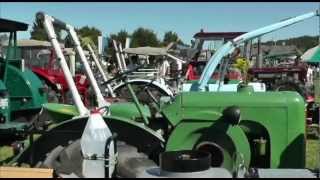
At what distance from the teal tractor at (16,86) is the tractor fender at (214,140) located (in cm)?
537

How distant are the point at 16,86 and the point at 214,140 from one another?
634cm

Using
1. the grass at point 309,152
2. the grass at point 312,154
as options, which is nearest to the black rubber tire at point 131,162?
the grass at point 312,154

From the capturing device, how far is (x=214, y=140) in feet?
15.8

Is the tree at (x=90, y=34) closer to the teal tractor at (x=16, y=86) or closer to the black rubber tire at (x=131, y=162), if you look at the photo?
the teal tractor at (x=16, y=86)

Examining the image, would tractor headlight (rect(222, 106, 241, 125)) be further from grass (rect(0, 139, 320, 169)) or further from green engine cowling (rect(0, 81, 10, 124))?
green engine cowling (rect(0, 81, 10, 124))

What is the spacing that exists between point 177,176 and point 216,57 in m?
4.65

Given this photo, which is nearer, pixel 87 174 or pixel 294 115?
pixel 87 174

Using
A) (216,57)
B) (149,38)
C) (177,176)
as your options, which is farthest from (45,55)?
(149,38)

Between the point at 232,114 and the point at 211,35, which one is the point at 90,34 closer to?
the point at 211,35

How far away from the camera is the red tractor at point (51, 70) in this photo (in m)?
13.9

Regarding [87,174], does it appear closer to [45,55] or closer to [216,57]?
[216,57]

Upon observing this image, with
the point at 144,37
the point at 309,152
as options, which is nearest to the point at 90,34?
the point at 144,37

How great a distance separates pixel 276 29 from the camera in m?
8.08

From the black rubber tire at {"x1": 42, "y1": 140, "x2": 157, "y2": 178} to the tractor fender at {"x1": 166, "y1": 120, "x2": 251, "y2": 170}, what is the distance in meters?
0.33
